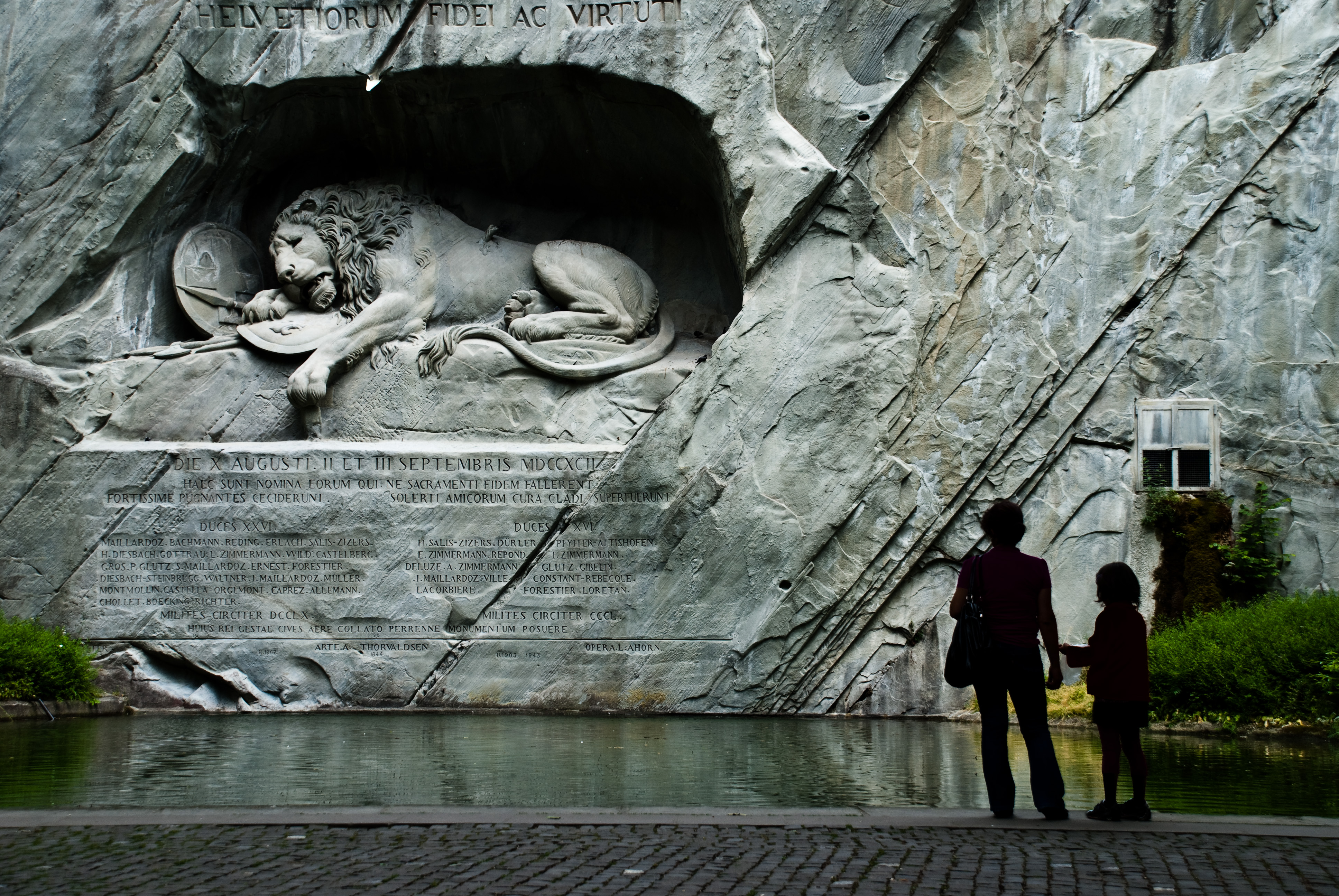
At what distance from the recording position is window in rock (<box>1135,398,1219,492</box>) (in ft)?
32.7

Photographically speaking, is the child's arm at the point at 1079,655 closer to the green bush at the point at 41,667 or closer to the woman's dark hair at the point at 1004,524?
the woman's dark hair at the point at 1004,524

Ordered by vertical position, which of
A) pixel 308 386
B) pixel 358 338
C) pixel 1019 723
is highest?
pixel 358 338

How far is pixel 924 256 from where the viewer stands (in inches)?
398

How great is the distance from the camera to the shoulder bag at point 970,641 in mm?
5113

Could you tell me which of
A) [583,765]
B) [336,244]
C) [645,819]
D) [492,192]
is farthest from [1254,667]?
[336,244]

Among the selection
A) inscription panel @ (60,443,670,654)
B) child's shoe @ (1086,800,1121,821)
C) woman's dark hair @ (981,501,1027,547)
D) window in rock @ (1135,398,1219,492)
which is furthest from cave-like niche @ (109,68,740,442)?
child's shoe @ (1086,800,1121,821)

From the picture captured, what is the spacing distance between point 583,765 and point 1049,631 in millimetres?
2656

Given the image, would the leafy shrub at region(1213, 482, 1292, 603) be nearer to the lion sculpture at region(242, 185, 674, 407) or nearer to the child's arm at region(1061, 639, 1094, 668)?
the lion sculpture at region(242, 185, 674, 407)

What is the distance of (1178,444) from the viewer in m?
9.97

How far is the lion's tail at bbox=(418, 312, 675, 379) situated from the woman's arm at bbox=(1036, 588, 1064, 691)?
5894mm

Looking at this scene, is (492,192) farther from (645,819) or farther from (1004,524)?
(645,819)

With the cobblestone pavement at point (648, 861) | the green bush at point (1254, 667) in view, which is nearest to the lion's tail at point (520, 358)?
the green bush at point (1254, 667)

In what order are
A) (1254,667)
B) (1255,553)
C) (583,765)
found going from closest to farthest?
1. (583,765)
2. (1254,667)
3. (1255,553)

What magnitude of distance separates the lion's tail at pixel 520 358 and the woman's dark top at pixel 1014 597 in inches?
226
